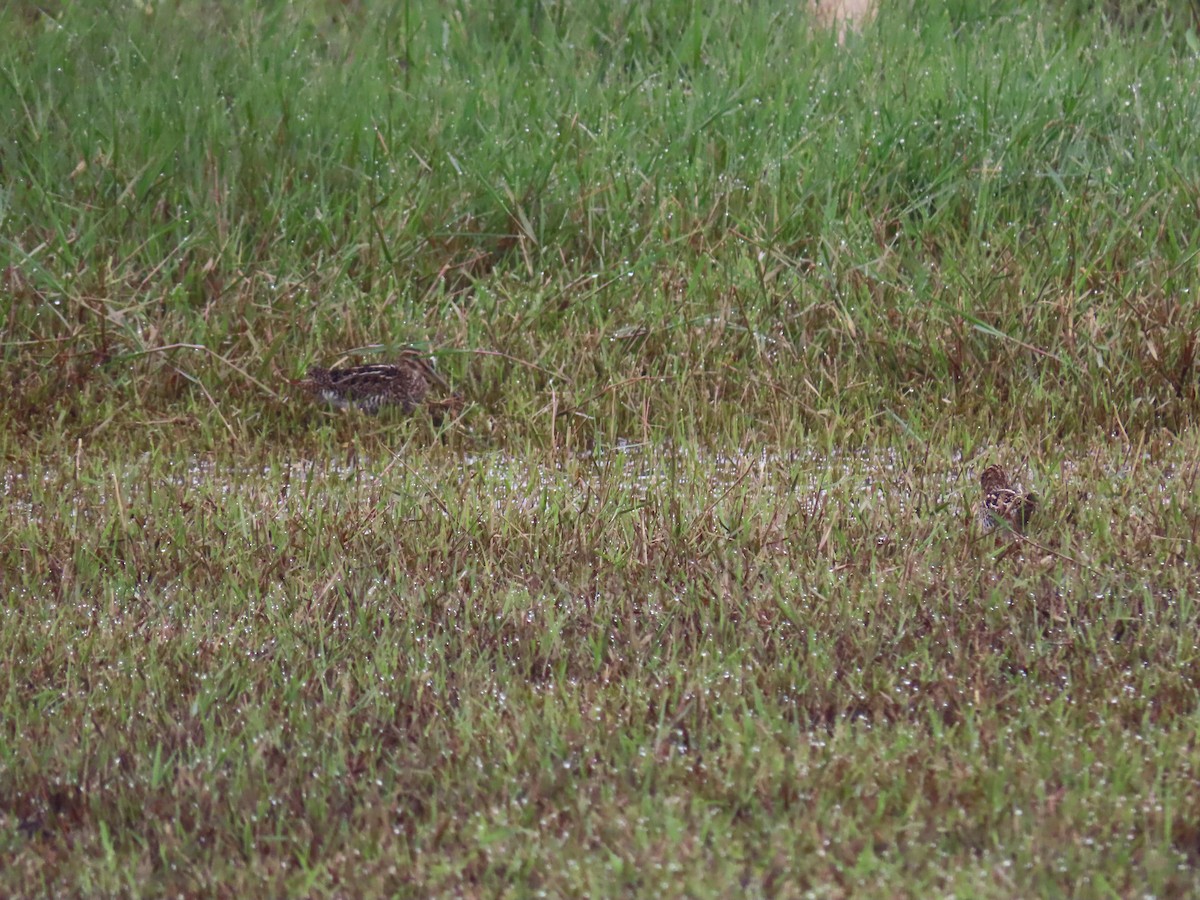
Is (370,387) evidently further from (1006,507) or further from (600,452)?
(1006,507)

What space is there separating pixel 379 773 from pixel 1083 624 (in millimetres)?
1333

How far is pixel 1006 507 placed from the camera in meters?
3.31

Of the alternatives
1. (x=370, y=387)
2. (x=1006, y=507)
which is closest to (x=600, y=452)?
(x=370, y=387)

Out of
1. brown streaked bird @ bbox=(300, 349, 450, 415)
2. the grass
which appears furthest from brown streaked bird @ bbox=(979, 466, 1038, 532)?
brown streaked bird @ bbox=(300, 349, 450, 415)

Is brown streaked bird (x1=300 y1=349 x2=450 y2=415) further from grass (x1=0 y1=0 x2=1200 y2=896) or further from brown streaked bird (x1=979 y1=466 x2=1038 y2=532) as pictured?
brown streaked bird (x1=979 y1=466 x2=1038 y2=532)

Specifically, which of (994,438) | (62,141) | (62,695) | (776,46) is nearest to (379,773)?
(62,695)

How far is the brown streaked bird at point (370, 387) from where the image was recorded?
4.28 meters

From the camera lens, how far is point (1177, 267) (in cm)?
456

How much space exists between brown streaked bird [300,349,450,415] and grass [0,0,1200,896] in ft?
0.22

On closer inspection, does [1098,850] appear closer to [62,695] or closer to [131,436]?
[62,695]

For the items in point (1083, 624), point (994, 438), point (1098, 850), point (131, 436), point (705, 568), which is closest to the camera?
point (1098, 850)

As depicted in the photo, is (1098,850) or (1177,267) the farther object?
(1177,267)

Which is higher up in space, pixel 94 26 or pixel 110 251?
pixel 94 26

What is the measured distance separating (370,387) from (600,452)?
2.42 feet
